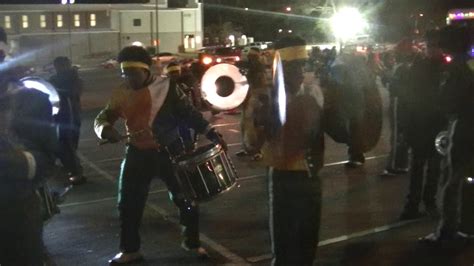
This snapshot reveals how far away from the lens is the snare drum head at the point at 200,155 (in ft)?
18.2

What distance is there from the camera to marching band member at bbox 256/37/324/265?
13.5ft

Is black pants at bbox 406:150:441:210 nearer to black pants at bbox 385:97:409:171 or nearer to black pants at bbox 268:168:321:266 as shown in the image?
black pants at bbox 385:97:409:171

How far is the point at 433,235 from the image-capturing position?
6.36m

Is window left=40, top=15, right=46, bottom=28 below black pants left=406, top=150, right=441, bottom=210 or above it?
above

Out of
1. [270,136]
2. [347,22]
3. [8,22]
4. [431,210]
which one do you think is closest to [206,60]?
[431,210]

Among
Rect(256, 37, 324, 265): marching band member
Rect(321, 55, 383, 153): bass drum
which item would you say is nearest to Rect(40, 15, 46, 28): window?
Rect(321, 55, 383, 153): bass drum

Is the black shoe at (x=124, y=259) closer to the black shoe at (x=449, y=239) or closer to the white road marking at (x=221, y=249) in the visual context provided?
the white road marking at (x=221, y=249)

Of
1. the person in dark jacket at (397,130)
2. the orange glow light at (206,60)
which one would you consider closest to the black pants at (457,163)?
the person in dark jacket at (397,130)

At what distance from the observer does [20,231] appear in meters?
3.42

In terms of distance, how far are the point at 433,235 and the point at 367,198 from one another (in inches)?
76.5

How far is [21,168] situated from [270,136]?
151cm

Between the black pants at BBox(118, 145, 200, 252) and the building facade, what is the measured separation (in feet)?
168

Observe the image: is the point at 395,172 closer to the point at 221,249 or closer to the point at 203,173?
the point at 221,249

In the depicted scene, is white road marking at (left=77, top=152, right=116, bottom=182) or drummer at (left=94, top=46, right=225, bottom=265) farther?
white road marking at (left=77, top=152, right=116, bottom=182)
